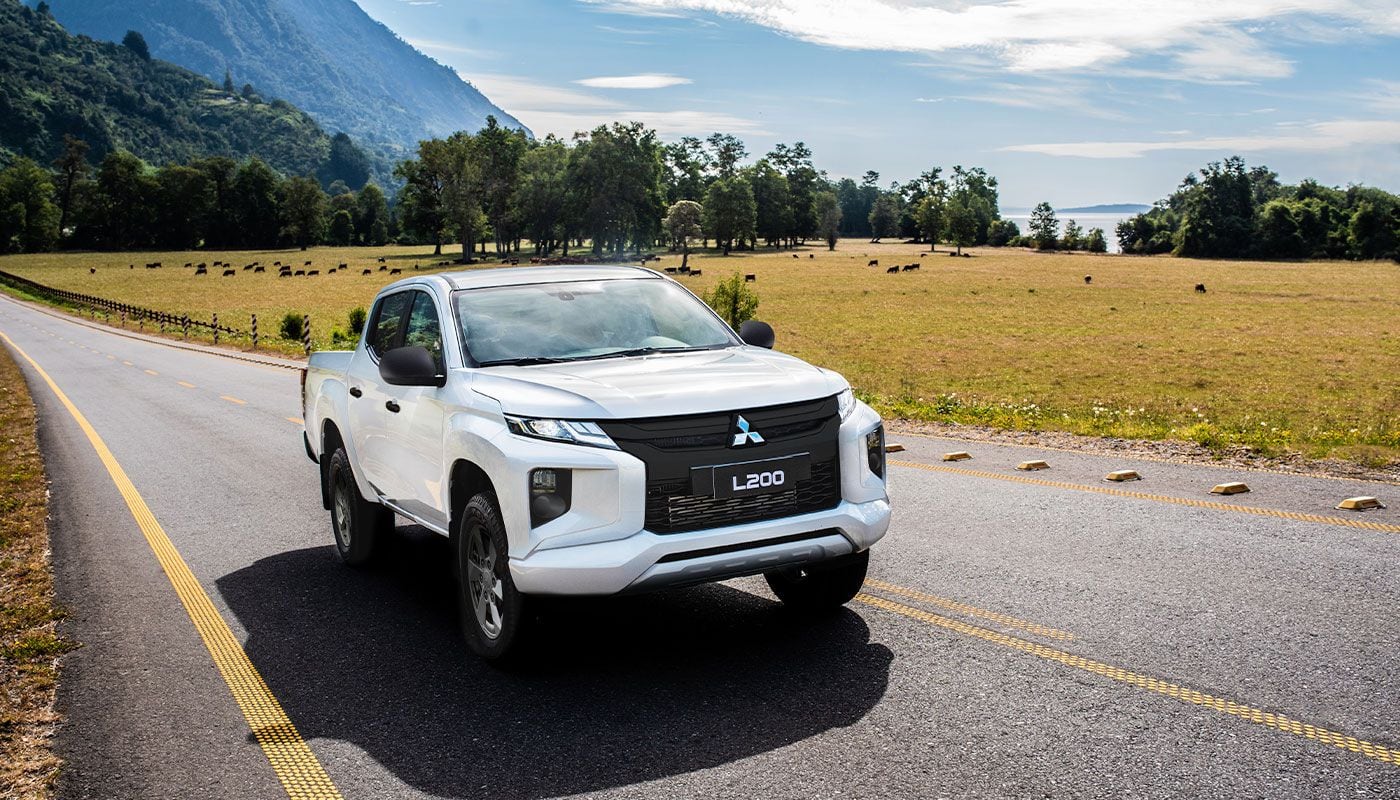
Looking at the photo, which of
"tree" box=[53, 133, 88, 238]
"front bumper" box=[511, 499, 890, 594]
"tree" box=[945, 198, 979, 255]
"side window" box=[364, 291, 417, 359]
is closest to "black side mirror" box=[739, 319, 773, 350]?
"front bumper" box=[511, 499, 890, 594]

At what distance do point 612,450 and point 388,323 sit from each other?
3141 millimetres

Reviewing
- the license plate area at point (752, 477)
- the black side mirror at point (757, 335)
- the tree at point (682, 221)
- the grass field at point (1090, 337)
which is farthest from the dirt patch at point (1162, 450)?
the tree at point (682, 221)

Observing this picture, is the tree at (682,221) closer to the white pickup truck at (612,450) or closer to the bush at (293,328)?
the bush at (293,328)

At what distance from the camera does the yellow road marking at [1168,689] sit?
4.14 meters

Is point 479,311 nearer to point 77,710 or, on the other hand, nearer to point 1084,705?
point 77,710

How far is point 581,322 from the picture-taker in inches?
251

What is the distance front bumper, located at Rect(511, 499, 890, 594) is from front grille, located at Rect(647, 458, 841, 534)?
0.14ft

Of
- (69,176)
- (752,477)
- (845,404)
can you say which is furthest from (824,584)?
(69,176)

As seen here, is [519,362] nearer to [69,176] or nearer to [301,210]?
[301,210]

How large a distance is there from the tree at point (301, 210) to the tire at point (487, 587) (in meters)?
162

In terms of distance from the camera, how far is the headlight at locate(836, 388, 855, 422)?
216 inches

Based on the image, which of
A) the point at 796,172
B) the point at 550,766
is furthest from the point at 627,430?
the point at 796,172

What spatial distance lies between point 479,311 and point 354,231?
176 meters

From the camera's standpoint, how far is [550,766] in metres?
4.30
